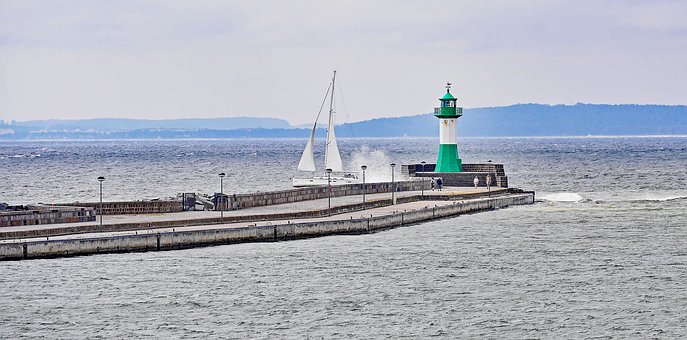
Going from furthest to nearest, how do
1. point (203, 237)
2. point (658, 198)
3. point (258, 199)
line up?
point (658, 198) < point (258, 199) < point (203, 237)

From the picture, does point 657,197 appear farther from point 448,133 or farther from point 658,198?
point 448,133

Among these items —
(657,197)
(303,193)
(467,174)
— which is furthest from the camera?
(657,197)

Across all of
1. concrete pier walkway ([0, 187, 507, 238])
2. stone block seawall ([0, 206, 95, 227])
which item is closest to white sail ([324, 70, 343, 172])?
concrete pier walkway ([0, 187, 507, 238])

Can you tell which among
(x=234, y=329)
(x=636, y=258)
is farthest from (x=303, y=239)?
(x=234, y=329)

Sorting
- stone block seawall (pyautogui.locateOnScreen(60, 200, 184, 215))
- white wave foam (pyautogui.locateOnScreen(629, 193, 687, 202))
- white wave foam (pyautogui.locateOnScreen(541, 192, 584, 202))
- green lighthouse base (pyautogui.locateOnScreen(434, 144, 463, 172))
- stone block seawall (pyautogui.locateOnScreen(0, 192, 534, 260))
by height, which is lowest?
white wave foam (pyautogui.locateOnScreen(541, 192, 584, 202))

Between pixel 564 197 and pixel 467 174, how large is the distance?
11.6m

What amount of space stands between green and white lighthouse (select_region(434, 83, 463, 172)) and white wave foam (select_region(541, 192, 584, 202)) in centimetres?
918

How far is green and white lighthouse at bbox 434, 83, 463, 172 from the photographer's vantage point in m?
86.1

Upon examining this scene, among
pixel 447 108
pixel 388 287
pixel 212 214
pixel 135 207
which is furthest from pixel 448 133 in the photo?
pixel 388 287

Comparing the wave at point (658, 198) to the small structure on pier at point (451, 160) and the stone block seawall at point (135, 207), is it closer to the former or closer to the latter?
the small structure on pier at point (451, 160)

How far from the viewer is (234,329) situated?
117ft

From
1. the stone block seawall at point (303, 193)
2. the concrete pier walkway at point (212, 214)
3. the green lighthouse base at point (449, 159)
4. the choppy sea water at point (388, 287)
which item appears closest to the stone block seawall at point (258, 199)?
the stone block seawall at point (303, 193)

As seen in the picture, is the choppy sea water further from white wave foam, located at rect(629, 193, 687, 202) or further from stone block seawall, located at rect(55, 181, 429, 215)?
white wave foam, located at rect(629, 193, 687, 202)

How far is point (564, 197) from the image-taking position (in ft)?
308
